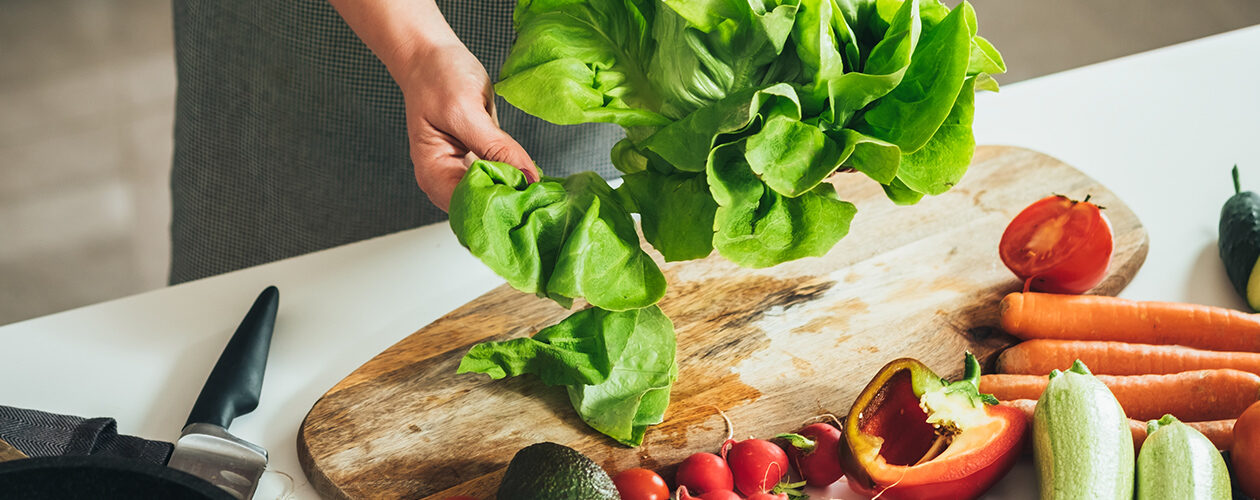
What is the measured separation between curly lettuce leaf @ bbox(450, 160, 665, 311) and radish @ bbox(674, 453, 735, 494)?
0.18m

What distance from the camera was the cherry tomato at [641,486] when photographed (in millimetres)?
912

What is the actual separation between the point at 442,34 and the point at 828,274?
578 millimetres

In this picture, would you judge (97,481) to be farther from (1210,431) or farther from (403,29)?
(1210,431)

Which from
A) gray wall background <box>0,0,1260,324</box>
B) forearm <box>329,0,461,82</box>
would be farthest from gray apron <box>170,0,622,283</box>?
gray wall background <box>0,0,1260,324</box>

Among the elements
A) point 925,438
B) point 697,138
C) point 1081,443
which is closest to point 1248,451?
point 1081,443

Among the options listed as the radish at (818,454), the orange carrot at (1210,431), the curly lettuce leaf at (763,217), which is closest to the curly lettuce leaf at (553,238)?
the curly lettuce leaf at (763,217)

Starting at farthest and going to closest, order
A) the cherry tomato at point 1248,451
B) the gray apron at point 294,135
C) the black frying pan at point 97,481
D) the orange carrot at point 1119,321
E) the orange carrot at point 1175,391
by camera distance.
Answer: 1. the gray apron at point 294,135
2. the orange carrot at point 1119,321
3. the orange carrot at point 1175,391
4. the cherry tomato at point 1248,451
5. the black frying pan at point 97,481

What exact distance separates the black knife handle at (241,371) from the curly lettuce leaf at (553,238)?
329mm

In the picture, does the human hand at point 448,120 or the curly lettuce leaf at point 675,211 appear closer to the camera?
the curly lettuce leaf at point 675,211

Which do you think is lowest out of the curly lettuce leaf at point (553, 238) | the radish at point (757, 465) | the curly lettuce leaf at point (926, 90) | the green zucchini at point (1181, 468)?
the radish at point (757, 465)

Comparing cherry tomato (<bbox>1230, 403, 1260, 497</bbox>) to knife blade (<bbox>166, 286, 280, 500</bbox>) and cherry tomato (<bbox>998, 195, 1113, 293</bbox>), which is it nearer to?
cherry tomato (<bbox>998, 195, 1113, 293</bbox>)

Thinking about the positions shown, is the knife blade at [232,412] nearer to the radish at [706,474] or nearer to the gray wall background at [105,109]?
the radish at [706,474]

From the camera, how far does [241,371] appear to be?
103cm

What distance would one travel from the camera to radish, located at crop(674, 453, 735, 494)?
930mm
